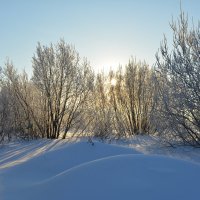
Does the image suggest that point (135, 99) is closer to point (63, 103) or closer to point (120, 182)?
point (63, 103)

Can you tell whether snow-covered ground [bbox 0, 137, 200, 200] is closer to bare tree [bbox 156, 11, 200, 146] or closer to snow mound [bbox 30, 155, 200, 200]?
snow mound [bbox 30, 155, 200, 200]

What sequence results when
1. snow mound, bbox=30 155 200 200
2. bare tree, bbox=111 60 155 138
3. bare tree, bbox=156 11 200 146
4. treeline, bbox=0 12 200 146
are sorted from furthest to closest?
bare tree, bbox=111 60 155 138 < treeline, bbox=0 12 200 146 < bare tree, bbox=156 11 200 146 < snow mound, bbox=30 155 200 200

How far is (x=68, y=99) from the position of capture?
16.3 meters

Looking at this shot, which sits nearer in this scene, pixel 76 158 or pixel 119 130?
pixel 76 158

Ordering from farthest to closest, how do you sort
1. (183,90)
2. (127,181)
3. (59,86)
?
(59,86) < (183,90) < (127,181)

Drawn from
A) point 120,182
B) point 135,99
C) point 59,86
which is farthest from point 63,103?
point 120,182

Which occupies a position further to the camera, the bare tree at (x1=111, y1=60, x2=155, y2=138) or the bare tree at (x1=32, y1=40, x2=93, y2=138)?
the bare tree at (x1=111, y1=60, x2=155, y2=138)

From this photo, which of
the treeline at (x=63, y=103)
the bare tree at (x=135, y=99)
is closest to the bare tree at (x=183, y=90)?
the treeline at (x=63, y=103)

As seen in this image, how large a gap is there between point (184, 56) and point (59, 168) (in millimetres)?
4809

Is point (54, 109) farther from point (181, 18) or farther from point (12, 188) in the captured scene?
point (12, 188)

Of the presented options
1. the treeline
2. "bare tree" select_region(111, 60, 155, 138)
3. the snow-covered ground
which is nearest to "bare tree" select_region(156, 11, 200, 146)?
the treeline

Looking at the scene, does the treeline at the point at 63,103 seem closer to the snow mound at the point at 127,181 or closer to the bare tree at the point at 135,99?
the bare tree at the point at 135,99

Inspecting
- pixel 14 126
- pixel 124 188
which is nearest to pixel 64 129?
pixel 14 126

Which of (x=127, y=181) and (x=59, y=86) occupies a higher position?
(x=59, y=86)
